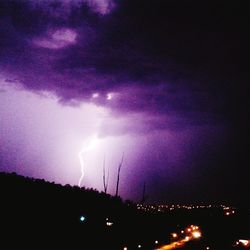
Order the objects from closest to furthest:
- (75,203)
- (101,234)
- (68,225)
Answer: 1. (68,225)
2. (101,234)
3. (75,203)

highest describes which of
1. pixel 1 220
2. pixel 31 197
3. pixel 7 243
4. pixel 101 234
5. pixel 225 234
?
pixel 225 234

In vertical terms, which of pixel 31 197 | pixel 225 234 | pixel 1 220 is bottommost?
pixel 1 220

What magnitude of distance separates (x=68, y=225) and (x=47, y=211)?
9.98 feet

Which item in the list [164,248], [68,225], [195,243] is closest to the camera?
[68,225]

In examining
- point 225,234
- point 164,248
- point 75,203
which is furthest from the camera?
point 225,234

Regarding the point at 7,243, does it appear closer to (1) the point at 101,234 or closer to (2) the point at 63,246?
(2) the point at 63,246

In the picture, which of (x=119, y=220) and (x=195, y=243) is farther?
(x=195, y=243)

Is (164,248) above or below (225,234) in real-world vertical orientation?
below

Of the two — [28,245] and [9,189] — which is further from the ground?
[9,189]

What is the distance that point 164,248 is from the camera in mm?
65562

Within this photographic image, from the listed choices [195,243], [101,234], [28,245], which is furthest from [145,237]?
[28,245]

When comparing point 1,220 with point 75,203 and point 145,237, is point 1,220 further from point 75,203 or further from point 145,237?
point 145,237

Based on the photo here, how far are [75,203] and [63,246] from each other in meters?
19.2

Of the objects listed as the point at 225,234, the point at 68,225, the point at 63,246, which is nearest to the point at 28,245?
the point at 63,246
